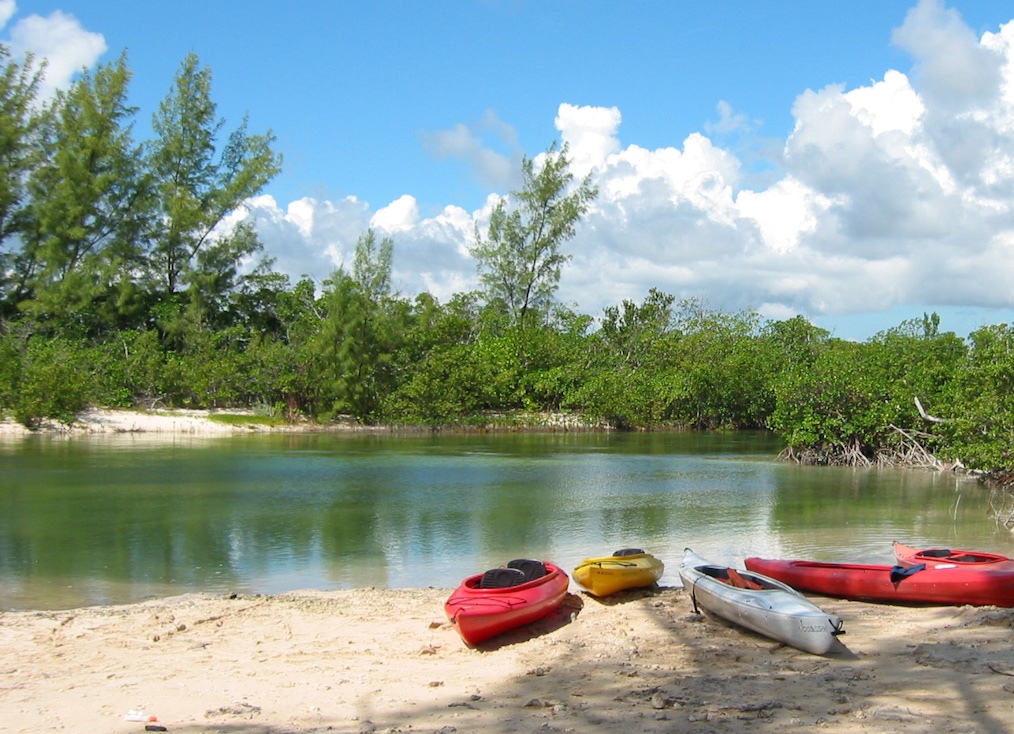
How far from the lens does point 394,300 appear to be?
4688cm

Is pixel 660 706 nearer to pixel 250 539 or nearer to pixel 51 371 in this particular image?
pixel 250 539

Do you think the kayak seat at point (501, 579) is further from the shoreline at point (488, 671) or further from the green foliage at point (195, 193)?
the green foliage at point (195, 193)

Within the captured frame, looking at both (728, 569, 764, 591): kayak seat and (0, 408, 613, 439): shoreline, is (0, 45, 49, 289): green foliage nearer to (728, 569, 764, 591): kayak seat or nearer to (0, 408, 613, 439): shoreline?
(0, 408, 613, 439): shoreline

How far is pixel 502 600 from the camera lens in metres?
9.28

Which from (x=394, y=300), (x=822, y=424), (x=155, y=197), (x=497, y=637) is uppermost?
(x=155, y=197)

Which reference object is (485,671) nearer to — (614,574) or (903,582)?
(614,574)

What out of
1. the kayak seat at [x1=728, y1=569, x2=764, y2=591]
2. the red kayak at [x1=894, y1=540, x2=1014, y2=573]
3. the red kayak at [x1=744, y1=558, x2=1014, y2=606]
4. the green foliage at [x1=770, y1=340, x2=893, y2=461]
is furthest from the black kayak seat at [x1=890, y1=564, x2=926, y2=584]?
the green foliage at [x1=770, y1=340, x2=893, y2=461]

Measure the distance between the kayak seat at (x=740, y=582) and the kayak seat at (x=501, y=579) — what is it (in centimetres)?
218

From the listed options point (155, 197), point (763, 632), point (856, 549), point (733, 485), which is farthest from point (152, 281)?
point (763, 632)

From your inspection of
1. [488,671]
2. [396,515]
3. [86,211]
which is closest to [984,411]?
[396,515]

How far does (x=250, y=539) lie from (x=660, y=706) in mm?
10038

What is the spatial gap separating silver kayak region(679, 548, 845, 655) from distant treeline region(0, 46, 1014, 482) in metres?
28.3

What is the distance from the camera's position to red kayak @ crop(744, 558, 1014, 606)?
9844mm

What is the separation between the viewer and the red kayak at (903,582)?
984cm
